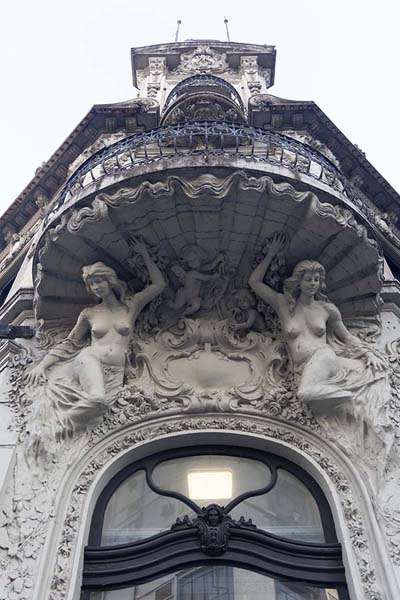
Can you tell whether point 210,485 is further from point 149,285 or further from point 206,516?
point 149,285

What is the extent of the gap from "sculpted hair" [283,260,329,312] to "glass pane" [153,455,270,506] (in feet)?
7.06

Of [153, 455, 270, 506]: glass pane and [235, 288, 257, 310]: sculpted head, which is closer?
[153, 455, 270, 506]: glass pane

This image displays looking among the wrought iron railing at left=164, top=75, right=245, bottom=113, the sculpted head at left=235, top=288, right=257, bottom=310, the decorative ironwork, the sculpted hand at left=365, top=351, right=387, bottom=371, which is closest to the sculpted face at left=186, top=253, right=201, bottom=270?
the sculpted head at left=235, top=288, right=257, bottom=310

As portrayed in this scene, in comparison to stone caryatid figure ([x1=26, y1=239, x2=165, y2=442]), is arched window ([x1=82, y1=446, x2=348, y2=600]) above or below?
below

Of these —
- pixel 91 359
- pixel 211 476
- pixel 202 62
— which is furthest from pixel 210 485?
pixel 202 62

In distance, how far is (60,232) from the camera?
7.73 meters

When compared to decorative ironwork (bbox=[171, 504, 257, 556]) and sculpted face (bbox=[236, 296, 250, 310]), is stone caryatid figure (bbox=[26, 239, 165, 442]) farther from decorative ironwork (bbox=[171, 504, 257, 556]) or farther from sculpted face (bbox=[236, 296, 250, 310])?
decorative ironwork (bbox=[171, 504, 257, 556])

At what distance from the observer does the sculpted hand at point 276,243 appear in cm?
784

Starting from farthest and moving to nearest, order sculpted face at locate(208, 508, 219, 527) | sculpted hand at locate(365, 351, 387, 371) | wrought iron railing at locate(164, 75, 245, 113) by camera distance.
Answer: wrought iron railing at locate(164, 75, 245, 113) < sculpted hand at locate(365, 351, 387, 371) < sculpted face at locate(208, 508, 219, 527)

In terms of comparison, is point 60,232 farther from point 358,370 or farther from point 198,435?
point 358,370

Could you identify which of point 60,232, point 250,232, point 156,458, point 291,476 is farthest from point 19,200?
point 291,476

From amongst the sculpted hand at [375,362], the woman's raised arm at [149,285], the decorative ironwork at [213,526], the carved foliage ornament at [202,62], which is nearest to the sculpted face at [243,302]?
the woman's raised arm at [149,285]

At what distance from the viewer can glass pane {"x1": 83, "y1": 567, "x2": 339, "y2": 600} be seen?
5617mm

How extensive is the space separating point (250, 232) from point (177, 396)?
2451 mm
